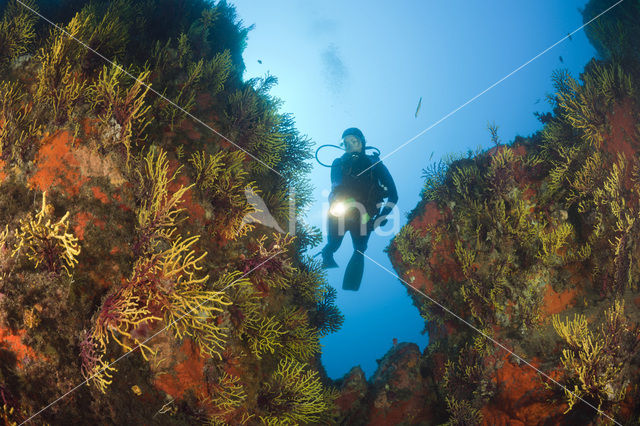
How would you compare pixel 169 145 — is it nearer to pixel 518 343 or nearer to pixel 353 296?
pixel 518 343

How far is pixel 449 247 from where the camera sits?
685 cm

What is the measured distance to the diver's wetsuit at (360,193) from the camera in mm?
8594

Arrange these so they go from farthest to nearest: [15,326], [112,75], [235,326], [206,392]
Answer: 1. [235,326]
2. [206,392]
3. [112,75]
4. [15,326]

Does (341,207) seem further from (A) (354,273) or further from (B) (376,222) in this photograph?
(A) (354,273)

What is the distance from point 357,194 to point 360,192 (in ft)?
0.34

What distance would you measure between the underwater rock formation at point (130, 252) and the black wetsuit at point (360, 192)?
3.27 metres

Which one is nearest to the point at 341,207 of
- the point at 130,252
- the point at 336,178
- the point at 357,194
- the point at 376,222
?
the point at 357,194

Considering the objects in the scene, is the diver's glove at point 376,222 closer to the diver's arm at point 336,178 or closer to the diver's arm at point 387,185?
the diver's arm at point 387,185

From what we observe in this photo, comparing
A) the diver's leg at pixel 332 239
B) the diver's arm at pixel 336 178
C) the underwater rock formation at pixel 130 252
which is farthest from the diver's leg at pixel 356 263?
the underwater rock formation at pixel 130 252

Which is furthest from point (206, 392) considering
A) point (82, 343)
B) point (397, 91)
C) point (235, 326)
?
point (397, 91)

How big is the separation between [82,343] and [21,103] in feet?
8.80

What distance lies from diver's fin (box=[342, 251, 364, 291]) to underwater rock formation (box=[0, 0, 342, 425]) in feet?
12.2

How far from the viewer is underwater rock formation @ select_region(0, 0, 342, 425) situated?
2291mm

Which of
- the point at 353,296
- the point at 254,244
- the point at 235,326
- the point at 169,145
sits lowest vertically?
the point at 235,326
